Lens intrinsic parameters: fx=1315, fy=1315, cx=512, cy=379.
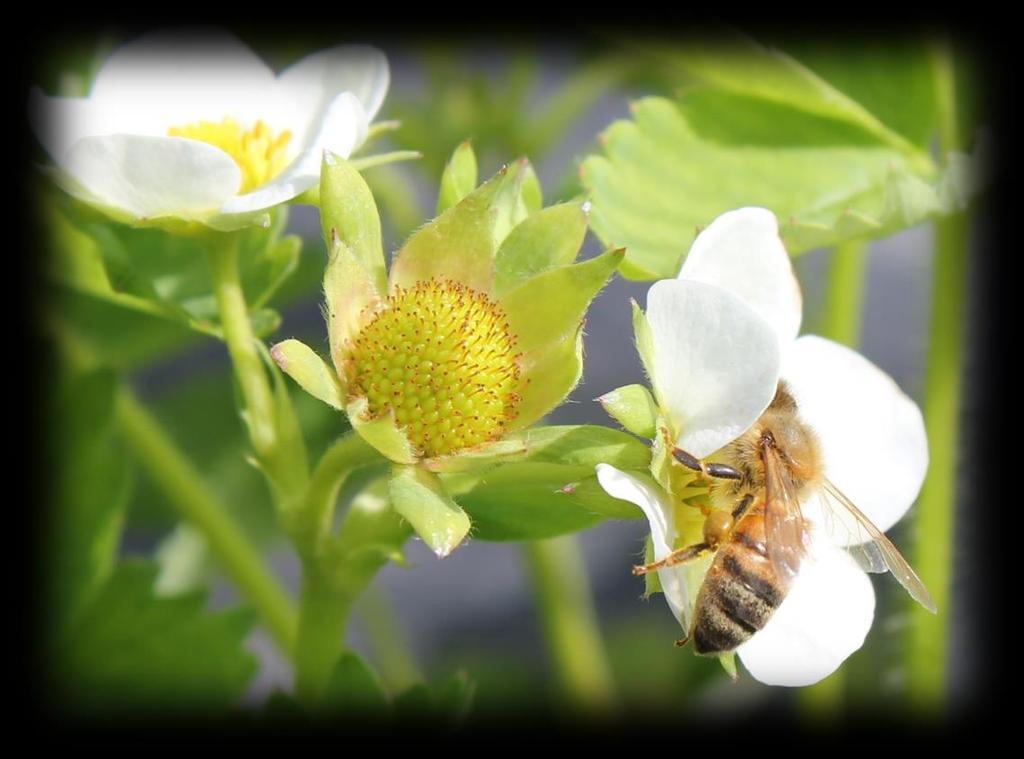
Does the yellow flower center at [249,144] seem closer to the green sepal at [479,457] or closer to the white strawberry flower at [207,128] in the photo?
the white strawberry flower at [207,128]

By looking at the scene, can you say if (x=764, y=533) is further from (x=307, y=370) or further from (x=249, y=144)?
(x=249, y=144)

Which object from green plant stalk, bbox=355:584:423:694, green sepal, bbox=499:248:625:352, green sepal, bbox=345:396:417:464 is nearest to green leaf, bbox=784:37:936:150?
green sepal, bbox=499:248:625:352

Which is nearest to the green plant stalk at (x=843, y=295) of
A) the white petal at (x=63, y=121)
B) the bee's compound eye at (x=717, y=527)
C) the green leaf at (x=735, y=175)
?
the green leaf at (x=735, y=175)

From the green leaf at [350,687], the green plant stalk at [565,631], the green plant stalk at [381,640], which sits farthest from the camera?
the green plant stalk at [381,640]

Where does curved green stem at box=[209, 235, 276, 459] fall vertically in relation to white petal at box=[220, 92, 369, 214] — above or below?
below

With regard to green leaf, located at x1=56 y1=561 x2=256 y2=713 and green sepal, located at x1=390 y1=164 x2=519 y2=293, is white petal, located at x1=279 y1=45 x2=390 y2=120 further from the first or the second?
green leaf, located at x1=56 y1=561 x2=256 y2=713

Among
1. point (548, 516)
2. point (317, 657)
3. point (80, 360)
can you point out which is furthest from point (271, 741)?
point (80, 360)
